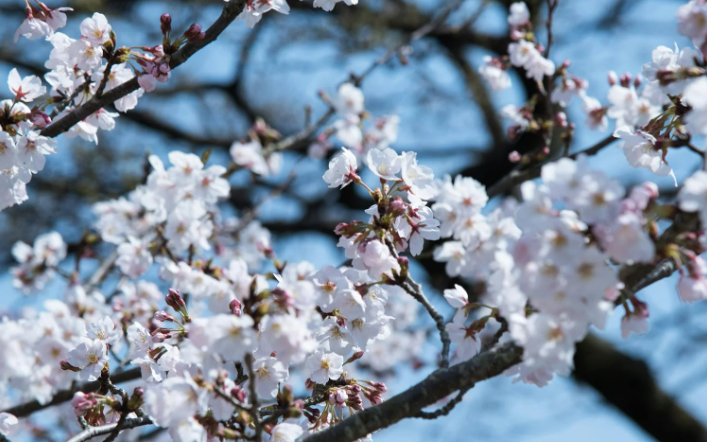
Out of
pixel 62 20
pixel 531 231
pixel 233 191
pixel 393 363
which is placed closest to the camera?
pixel 531 231

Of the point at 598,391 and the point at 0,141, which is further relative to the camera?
the point at 598,391

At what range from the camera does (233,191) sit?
564cm

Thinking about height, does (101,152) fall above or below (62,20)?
above

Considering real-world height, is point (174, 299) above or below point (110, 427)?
above

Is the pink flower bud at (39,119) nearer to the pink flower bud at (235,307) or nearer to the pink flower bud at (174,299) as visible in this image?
the pink flower bud at (174,299)

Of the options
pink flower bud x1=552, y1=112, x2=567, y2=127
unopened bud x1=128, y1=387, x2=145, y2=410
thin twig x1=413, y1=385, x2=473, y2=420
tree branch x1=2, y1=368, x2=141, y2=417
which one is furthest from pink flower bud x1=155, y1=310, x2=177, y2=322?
pink flower bud x1=552, y1=112, x2=567, y2=127

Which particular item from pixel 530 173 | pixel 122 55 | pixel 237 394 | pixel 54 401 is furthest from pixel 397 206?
pixel 54 401

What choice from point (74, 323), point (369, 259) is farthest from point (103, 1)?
point (369, 259)

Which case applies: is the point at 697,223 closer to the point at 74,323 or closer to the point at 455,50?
the point at 74,323

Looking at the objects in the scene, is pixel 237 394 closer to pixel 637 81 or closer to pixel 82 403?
pixel 82 403

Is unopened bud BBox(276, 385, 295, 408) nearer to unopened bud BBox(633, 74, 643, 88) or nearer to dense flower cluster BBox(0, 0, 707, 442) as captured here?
dense flower cluster BBox(0, 0, 707, 442)

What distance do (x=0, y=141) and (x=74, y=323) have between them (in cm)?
104

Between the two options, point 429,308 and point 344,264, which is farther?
point 344,264

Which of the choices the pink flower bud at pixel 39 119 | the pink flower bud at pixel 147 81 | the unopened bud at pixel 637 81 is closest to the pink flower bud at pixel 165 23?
the pink flower bud at pixel 147 81
